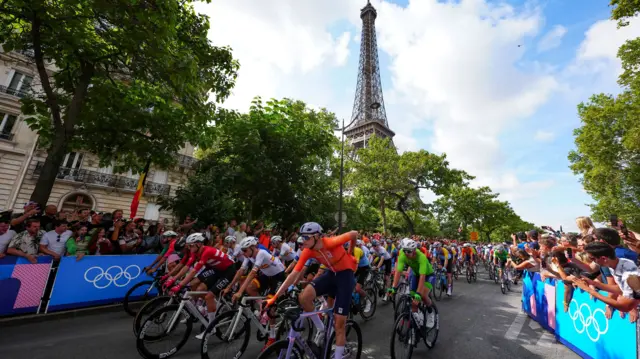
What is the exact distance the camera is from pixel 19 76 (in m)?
18.5

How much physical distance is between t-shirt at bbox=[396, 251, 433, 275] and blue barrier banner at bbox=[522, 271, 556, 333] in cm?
310

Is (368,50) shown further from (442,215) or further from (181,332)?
(181,332)

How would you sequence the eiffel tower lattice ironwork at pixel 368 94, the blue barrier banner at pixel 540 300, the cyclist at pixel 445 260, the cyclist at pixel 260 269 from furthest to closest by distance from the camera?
the eiffel tower lattice ironwork at pixel 368 94, the cyclist at pixel 445 260, the blue barrier banner at pixel 540 300, the cyclist at pixel 260 269

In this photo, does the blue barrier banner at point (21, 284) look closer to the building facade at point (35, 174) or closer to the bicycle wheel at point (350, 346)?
the bicycle wheel at point (350, 346)

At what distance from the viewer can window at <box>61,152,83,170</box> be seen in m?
20.3

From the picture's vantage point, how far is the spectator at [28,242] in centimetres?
556

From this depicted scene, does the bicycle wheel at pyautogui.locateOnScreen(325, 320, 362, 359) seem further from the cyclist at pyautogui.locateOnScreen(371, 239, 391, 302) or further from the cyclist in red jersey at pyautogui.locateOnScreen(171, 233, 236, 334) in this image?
the cyclist at pyautogui.locateOnScreen(371, 239, 391, 302)

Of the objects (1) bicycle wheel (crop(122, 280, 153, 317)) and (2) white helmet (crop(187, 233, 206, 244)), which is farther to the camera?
(1) bicycle wheel (crop(122, 280, 153, 317))

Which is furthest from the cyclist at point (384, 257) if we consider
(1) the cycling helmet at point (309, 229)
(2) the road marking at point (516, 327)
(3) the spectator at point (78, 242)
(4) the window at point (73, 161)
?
(4) the window at point (73, 161)

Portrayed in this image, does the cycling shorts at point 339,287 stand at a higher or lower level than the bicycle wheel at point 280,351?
higher

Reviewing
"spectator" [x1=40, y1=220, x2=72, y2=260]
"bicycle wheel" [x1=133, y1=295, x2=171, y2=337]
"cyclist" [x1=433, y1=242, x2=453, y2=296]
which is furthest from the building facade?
"cyclist" [x1=433, y1=242, x2=453, y2=296]

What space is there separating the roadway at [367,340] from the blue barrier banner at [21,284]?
0.36 meters

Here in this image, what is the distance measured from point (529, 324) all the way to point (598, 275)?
8.94 feet

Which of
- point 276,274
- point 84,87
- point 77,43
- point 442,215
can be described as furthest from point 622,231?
point 442,215
